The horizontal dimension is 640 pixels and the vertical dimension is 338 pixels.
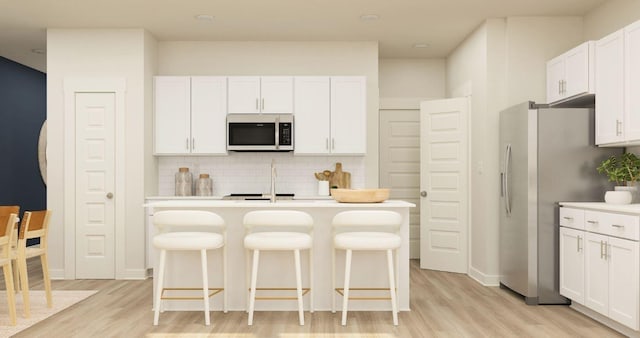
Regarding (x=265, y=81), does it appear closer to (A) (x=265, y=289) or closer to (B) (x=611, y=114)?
(A) (x=265, y=289)

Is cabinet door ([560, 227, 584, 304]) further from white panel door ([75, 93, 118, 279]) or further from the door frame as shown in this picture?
white panel door ([75, 93, 118, 279])

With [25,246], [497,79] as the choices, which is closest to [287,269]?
[25,246]

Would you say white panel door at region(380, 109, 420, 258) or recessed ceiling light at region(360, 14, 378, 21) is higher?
recessed ceiling light at region(360, 14, 378, 21)

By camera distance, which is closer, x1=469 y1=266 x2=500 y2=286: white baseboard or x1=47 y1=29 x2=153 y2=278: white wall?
x1=469 y1=266 x2=500 y2=286: white baseboard

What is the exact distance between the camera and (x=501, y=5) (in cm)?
546

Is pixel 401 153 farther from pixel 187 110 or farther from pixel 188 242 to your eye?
pixel 188 242

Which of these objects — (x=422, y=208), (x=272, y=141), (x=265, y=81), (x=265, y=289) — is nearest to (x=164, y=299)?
(x=265, y=289)

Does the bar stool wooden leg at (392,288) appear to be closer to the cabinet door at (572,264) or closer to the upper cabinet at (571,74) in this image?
the cabinet door at (572,264)

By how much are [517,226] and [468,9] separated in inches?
86.2

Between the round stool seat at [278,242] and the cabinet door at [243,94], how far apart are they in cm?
271

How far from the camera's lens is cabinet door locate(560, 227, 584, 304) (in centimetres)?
449

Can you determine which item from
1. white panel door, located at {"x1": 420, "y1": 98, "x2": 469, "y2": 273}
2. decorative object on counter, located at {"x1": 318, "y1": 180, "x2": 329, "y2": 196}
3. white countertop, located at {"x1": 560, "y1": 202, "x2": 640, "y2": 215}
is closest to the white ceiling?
white panel door, located at {"x1": 420, "y1": 98, "x2": 469, "y2": 273}

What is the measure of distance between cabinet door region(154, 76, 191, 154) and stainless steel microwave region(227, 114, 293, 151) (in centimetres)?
53

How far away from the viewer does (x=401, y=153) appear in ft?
25.6
